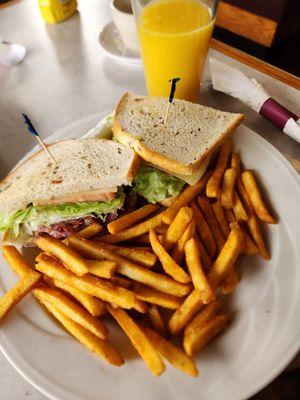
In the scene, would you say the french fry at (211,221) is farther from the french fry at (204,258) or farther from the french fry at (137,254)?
the french fry at (137,254)

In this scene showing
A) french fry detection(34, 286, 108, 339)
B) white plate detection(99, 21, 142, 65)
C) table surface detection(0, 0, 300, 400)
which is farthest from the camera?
white plate detection(99, 21, 142, 65)

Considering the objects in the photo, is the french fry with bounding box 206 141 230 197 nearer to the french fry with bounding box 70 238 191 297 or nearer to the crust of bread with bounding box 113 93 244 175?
the crust of bread with bounding box 113 93 244 175

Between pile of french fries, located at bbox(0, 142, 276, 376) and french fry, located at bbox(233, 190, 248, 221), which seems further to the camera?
french fry, located at bbox(233, 190, 248, 221)

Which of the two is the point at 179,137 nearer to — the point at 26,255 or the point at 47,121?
the point at 26,255

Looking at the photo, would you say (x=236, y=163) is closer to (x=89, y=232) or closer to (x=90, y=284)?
(x=89, y=232)

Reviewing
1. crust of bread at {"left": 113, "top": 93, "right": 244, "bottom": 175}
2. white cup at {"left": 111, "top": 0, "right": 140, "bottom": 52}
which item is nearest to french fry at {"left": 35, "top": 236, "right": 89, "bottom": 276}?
crust of bread at {"left": 113, "top": 93, "right": 244, "bottom": 175}

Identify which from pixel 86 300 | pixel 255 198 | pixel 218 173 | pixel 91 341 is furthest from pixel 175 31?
pixel 91 341

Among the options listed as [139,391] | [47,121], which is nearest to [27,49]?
[47,121]
